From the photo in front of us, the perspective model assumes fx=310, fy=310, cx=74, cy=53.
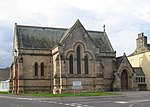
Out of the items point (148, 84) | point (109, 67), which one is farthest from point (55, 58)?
point (148, 84)

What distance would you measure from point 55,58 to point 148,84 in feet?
84.9

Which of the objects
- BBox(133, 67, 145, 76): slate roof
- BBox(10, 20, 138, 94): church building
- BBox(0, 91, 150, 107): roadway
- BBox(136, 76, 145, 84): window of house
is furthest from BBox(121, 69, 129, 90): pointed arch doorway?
BBox(0, 91, 150, 107): roadway

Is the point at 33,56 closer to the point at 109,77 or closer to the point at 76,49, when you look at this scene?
the point at 76,49

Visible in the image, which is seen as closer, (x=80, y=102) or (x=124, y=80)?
(x=80, y=102)

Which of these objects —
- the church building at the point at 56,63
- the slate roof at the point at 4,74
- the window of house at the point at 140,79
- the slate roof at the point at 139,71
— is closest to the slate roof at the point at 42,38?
the church building at the point at 56,63

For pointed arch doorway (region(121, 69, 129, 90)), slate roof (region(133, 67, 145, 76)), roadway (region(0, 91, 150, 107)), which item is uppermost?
slate roof (region(133, 67, 145, 76))

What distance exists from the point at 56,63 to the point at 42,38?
8.00 metres

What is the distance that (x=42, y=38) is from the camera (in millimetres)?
59281

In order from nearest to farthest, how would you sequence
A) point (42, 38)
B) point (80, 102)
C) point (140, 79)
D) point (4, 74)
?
1. point (80, 102)
2. point (42, 38)
3. point (140, 79)
4. point (4, 74)

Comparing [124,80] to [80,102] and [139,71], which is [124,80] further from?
[80,102]

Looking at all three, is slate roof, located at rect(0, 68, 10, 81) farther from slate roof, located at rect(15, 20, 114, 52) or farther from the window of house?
the window of house

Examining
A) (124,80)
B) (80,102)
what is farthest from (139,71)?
(80,102)

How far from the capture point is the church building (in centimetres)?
5366

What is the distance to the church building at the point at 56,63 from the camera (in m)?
53.7
